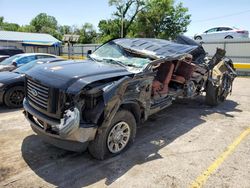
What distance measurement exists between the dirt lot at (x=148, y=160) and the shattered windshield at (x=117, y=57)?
4.82ft

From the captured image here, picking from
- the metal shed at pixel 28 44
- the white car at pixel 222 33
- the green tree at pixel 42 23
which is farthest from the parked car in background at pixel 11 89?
the green tree at pixel 42 23

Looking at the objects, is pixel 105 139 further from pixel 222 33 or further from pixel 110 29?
pixel 110 29

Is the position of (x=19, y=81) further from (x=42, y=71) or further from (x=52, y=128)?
(x=52, y=128)

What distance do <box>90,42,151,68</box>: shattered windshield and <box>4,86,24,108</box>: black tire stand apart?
9.78ft

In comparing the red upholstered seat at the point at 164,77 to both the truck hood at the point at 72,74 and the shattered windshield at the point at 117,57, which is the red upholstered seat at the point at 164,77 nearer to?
the shattered windshield at the point at 117,57

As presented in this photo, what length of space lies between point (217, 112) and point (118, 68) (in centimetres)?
392

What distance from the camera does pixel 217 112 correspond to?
7.43 metres

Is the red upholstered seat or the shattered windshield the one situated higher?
the shattered windshield

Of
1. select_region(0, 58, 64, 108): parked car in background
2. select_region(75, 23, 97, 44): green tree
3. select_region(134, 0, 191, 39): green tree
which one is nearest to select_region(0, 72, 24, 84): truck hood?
select_region(0, 58, 64, 108): parked car in background

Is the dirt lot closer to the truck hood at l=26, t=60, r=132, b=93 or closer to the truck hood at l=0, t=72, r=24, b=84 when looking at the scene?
the truck hood at l=26, t=60, r=132, b=93

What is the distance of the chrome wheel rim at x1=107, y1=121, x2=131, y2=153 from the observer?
13.8ft

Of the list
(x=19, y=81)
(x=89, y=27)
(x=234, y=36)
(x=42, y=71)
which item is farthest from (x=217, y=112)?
(x=89, y=27)

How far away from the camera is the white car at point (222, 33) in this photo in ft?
74.7

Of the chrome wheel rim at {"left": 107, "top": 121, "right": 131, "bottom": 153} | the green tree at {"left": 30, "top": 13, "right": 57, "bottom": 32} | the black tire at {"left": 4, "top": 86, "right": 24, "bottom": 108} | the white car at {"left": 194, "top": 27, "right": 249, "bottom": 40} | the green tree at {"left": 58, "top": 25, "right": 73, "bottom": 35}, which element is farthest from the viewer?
the green tree at {"left": 30, "top": 13, "right": 57, "bottom": 32}
